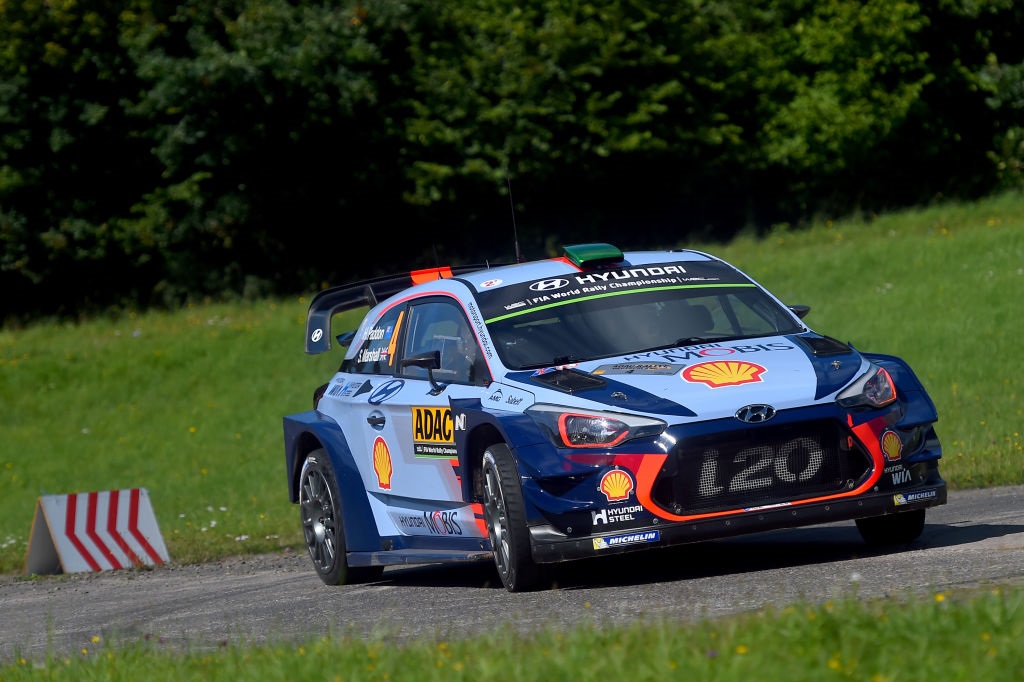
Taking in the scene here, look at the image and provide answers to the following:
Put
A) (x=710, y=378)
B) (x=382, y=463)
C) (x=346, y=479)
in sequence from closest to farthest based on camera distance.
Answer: (x=710, y=378)
(x=382, y=463)
(x=346, y=479)

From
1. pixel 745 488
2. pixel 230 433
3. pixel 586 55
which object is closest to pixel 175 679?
pixel 745 488

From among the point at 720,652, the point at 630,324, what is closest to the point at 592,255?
the point at 630,324

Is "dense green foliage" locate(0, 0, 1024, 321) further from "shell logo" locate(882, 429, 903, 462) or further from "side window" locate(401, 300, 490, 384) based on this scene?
"shell logo" locate(882, 429, 903, 462)

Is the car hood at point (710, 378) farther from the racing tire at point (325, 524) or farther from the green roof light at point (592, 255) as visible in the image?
the racing tire at point (325, 524)

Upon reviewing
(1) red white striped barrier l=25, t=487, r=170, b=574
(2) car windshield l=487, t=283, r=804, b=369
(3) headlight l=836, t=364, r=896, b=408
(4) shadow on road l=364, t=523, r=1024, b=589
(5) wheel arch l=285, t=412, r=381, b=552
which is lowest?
(1) red white striped barrier l=25, t=487, r=170, b=574

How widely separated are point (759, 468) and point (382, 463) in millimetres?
2668

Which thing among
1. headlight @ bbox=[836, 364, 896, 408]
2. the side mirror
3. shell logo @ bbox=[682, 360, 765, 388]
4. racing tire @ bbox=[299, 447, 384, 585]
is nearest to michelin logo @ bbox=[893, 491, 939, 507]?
headlight @ bbox=[836, 364, 896, 408]

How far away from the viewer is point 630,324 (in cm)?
868

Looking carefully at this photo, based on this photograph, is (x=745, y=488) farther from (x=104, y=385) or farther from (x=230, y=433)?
(x=104, y=385)

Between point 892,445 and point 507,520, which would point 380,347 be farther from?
point 892,445

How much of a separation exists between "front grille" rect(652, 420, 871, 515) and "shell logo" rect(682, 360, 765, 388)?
0.95 feet

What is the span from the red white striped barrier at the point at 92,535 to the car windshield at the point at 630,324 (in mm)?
5632

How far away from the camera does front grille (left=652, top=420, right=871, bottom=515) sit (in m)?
7.34

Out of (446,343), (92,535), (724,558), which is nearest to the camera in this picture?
(724,558)
